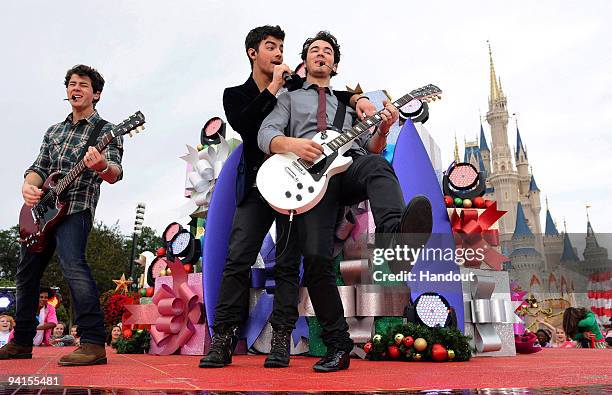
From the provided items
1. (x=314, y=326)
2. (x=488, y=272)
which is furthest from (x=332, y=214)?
(x=488, y=272)

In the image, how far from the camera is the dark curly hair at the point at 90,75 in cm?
367

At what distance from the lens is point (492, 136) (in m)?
73.4

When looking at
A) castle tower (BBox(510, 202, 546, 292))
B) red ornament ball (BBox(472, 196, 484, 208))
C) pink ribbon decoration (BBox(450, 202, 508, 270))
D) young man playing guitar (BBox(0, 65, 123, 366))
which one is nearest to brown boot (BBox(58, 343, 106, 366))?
young man playing guitar (BBox(0, 65, 123, 366))

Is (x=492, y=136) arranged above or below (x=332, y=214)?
above

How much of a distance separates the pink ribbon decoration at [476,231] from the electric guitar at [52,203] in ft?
8.98

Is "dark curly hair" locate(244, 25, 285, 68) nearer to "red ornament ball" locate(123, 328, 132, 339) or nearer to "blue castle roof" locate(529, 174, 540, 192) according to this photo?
"red ornament ball" locate(123, 328, 132, 339)

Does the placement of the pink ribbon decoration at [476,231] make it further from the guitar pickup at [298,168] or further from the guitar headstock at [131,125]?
the guitar headstock at [131,125]

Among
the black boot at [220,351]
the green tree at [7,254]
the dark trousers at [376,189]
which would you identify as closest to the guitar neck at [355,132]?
the dark trousers at [376,189]

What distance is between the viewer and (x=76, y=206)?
3.40m

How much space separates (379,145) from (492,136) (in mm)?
75161

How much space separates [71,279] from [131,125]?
103cm

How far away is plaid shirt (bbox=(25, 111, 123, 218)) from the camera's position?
343 centimetres

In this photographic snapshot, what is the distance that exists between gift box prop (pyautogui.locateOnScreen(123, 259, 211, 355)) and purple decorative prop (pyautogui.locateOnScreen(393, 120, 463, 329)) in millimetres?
1966

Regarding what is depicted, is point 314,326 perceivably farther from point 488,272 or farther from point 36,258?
point 36,258
